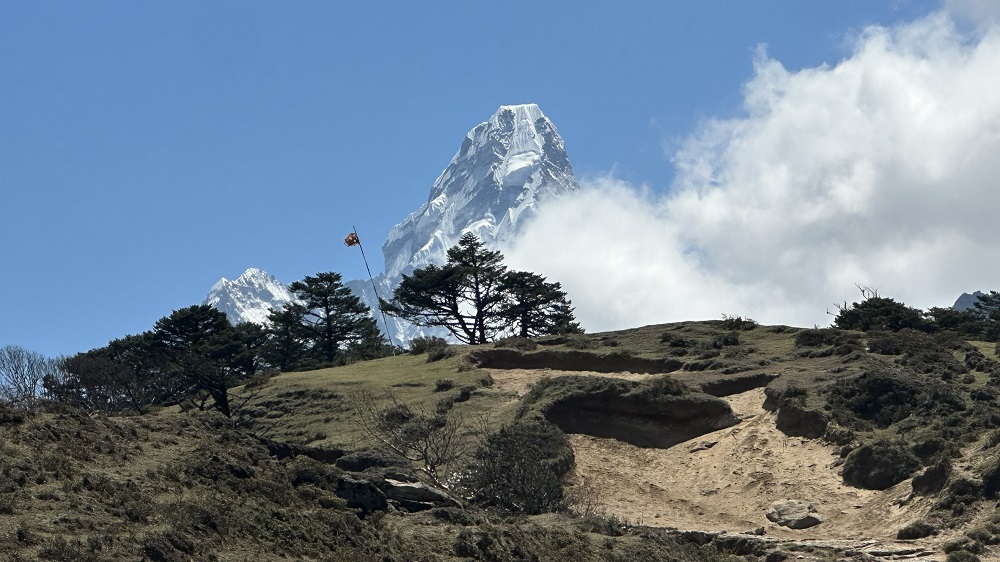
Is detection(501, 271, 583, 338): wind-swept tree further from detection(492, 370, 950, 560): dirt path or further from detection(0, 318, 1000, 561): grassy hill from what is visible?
detection(492, 370, 950, 560): dirt path

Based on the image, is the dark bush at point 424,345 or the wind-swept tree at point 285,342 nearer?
the dark bush at point 424,345

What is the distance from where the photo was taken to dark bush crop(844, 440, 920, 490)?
106ft

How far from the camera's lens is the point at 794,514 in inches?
1243

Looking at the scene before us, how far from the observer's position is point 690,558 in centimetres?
2209

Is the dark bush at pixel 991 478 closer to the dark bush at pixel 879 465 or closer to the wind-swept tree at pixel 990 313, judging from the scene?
the dark bush at pixel 879 465

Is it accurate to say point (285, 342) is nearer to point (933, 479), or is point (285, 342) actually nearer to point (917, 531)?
point (933, 479)

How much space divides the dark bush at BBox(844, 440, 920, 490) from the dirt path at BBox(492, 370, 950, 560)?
347 mm

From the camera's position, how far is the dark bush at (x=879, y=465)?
32188mm

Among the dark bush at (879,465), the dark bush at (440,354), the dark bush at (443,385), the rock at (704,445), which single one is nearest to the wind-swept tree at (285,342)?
the dark bush at (440,354)

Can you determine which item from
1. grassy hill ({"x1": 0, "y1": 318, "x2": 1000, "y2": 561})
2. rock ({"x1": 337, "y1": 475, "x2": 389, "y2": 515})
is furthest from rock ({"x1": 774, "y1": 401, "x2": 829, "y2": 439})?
rock ({"x1": 337, "y1": 475, "x2": 389, "y2": 515})

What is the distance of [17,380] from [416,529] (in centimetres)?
4015

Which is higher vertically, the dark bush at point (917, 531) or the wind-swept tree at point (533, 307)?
the wind-swept tree at point (533, 307)

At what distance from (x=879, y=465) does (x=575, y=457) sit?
29.5ft

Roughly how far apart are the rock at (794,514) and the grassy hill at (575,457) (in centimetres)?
33
